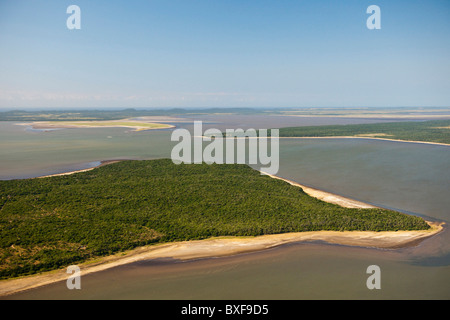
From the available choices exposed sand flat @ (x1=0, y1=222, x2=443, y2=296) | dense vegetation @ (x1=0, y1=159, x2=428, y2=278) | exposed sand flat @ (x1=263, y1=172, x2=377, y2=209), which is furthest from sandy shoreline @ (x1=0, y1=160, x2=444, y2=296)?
exposed sand flat @ (x1=263, y1=172, x2=377, y2=209)

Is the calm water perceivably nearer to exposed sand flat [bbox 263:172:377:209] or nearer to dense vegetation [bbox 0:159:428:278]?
exposed sand flat [bbox 263:172:377:209]

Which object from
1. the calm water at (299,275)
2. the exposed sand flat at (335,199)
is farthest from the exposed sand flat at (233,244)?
the exposed sand flat at (335,199)

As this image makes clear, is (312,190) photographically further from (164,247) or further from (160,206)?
(164,247)

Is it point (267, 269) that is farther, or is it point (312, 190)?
point (312, 190)

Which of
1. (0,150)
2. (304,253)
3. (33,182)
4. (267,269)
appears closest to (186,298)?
(267,269)

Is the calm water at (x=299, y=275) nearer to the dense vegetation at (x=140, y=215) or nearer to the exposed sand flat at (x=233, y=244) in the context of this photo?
the exposed sand flat at (x=233, y=244)

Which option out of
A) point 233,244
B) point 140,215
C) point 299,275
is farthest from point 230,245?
point 140,215
